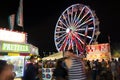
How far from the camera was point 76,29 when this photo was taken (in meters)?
29.3

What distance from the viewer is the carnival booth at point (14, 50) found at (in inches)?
400

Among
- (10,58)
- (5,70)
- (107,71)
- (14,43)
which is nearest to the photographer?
(5,70)

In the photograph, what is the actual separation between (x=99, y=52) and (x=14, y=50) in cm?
1223

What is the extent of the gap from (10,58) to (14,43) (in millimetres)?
1025

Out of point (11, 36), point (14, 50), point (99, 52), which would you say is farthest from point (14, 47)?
point (99, 52)

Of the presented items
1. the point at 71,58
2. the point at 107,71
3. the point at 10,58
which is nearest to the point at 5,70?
the point at 71,58

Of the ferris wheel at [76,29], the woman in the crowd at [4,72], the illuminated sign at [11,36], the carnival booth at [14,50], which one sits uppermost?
the ferris wheel at [76,29]

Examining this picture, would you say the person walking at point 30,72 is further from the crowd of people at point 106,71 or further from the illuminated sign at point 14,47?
the crowd of people at point 106,71

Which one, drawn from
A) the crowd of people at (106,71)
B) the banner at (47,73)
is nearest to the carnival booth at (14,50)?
the banner at (47,73)

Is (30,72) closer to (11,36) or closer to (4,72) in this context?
(11,36)

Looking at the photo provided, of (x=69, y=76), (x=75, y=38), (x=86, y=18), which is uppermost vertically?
(x=86, y=18)

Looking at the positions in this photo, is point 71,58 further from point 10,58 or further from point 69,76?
point 10,58

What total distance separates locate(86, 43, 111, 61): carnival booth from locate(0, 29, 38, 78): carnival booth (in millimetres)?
10553

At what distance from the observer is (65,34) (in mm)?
30188
